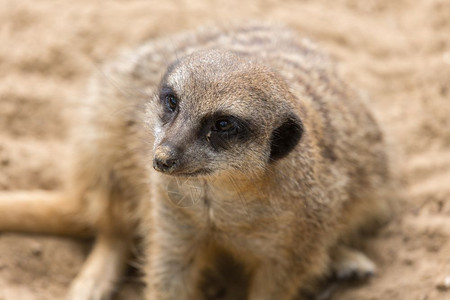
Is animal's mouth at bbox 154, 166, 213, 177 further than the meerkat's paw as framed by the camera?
No

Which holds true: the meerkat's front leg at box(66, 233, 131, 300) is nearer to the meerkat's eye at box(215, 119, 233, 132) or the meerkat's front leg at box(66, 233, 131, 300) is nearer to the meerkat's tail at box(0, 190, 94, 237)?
the meerkat's tail at box(0, 190, 94, 237)

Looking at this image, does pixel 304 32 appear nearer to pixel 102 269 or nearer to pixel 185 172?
pixel 102 269

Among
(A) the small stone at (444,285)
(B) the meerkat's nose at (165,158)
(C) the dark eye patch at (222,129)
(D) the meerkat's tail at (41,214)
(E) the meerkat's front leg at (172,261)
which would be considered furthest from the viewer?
(D) the meerkat's tail at (41,214)

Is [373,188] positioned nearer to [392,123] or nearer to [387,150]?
[387,150]

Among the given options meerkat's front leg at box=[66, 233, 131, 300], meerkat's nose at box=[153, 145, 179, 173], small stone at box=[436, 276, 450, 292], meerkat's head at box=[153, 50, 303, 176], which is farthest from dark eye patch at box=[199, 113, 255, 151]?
meerkat's front leg at box=[66, 233, 131, 300]

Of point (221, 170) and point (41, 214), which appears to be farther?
point (41, 214)

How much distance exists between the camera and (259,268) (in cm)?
318

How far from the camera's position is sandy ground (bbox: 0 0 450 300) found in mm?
3594

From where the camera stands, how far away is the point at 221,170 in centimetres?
254

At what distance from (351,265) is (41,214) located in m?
1.71

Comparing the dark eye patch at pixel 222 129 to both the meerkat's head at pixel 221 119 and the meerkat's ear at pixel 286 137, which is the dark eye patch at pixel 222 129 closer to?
the meerkat's head at pixel 221 119

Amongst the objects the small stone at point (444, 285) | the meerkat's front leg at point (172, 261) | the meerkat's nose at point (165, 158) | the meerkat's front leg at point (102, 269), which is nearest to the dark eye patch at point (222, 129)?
the meerkat's nose at point (165, 158)

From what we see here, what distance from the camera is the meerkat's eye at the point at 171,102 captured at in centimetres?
258

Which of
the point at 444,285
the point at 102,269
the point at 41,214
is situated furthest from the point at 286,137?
the point at 41,214
